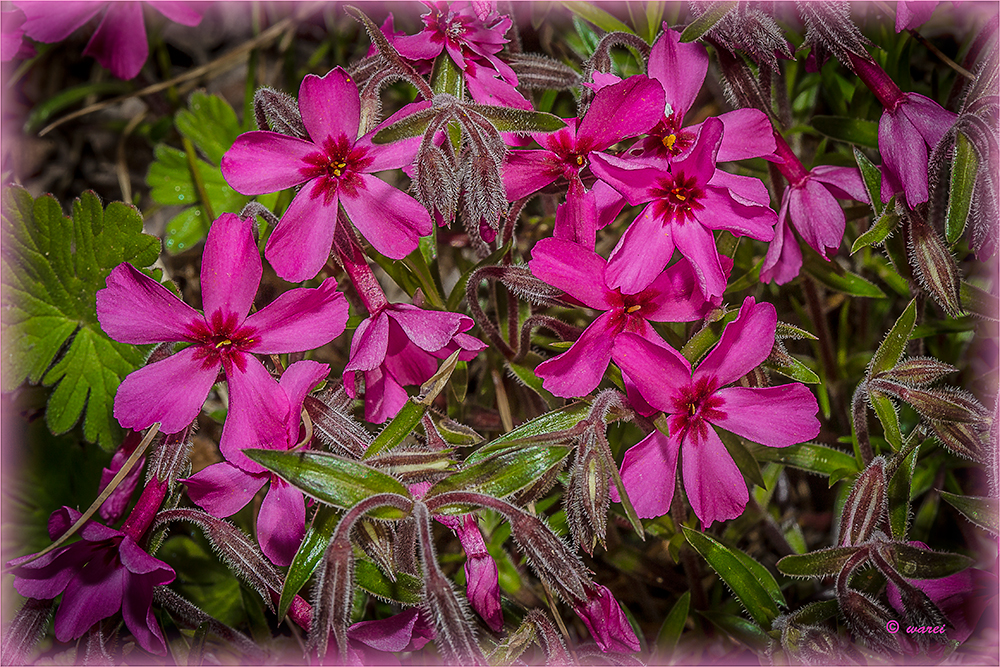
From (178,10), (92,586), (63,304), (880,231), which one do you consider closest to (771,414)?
(880,231)

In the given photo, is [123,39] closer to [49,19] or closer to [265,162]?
[49,19]

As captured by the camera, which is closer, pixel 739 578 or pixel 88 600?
pixel 88 600

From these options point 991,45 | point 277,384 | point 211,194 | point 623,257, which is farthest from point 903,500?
point 211,194

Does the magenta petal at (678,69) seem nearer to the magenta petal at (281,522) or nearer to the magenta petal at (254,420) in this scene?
the magenta petal at (254,420)

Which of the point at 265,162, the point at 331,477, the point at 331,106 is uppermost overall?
the point at 331,106

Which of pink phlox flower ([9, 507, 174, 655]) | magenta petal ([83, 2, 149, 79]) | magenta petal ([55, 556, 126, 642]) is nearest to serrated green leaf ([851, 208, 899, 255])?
pink phlox flower ([9, 507, 174, 655])

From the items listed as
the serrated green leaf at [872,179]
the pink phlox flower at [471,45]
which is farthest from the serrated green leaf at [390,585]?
the serrated green leaf at [872,179]

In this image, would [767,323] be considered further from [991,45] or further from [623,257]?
[991,45]
